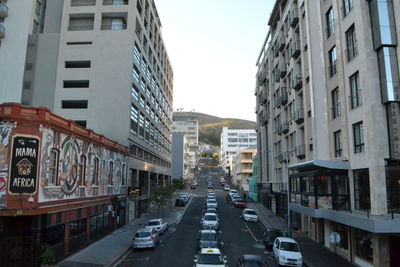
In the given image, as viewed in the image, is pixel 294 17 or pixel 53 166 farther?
pixel 294 17

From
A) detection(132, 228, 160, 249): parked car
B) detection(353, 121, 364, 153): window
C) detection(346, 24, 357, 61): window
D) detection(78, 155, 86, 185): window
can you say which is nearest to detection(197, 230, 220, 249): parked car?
detection(132, 228, 160, 249): parked car

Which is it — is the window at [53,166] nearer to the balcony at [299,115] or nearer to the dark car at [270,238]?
the dark car at [270,238]

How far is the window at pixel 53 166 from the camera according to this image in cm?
2062

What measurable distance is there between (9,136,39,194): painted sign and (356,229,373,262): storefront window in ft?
65.4

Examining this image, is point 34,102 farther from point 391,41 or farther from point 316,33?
point 391,41

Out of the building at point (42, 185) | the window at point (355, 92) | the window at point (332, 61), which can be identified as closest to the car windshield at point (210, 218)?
the building at point (42, 185)

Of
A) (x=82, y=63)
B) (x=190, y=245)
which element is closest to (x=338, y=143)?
(x=190, y=245)

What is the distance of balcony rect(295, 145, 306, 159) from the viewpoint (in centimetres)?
3362

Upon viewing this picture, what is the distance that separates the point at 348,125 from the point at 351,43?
573 cm

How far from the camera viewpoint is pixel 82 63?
41.9 meters

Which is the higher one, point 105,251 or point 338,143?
point 338,143

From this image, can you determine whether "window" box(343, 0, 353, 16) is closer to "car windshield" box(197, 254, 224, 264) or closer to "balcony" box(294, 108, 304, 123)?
"balcony" box(294, 108, 304, 123)

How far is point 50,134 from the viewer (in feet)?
66.5

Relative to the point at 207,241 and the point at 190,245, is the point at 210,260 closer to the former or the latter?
the point at 207,241
